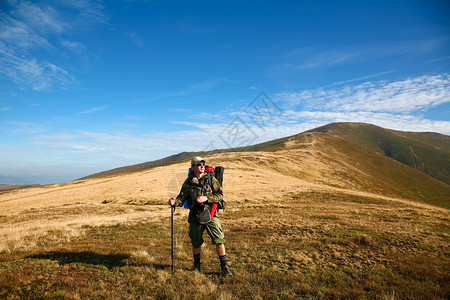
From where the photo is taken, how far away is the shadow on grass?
725cm

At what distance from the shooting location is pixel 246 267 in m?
7.00

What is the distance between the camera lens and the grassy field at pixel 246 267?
17.2 ft

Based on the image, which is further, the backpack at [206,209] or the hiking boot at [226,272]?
the backpack at [206,209]

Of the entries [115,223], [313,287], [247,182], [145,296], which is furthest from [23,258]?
[247,182]

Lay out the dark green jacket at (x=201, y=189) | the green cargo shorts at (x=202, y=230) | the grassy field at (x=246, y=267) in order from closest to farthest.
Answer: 1. the grassy field at (x=246, y=267)
2. the green cargo shorts at (x=202, y=230)
3. the dark green jacket at (x=201, y=189)

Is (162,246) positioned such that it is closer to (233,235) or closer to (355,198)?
(233,235)

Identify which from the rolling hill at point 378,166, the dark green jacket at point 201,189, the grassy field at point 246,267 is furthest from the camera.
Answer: the rolling hill at point 378,166

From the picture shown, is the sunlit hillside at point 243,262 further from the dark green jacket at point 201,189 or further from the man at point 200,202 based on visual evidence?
the dark green jacket at point 201,189

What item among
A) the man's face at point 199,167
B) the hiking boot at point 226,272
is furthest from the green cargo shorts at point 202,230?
the man's face at point 199,167

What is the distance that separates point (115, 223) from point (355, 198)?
26.6 m

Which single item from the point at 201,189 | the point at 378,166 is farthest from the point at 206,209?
the point at 378,166

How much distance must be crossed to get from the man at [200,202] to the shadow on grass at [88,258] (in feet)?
9.11

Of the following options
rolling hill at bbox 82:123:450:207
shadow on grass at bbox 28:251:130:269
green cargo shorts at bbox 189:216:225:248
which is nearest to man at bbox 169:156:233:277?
green cargo shorts at bbox 189:216:225:248

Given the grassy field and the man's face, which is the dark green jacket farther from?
the grassy field
